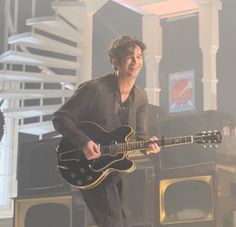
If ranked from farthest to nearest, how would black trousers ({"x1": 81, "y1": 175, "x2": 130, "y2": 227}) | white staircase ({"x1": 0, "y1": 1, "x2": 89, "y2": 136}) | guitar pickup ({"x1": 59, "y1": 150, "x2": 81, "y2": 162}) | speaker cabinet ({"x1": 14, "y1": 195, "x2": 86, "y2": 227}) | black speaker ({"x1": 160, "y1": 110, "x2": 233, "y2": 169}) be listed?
white staircase ({"x1": 0, "y1": 1, "x2": 89, "y2": 136}) < speaker cabinet ({"x1": 14, "y1": 195, "x2": 86, "y2": 227}) < black speaker ({"x1": 160, "y1": 110, "x2": 233, "y2": 169}) < guitar pickup ({"x1": 59, "y1": 150, "x2": 81, "y2": 162}) < black trousers ({"x1": 81, "y1": 175, "x2": 130, "y2": 227})

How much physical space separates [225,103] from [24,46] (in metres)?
1.54

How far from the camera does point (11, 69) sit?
4383 mm

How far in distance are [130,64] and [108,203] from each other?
1.70 ft

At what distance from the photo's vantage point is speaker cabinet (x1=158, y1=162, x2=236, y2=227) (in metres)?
3.04

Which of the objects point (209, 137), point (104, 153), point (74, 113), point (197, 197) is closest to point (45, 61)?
point (197, 197)

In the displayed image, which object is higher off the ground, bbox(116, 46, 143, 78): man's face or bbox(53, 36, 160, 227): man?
bbox(116, 46, 143, 78): man's face

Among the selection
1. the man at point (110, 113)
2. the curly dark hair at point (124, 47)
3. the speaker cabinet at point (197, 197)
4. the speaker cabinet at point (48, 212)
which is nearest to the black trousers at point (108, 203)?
the man at point (110, 113)

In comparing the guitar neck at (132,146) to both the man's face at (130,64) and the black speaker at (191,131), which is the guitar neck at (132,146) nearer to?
the man's face at (130,64)

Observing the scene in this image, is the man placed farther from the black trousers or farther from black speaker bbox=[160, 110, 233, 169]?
black speaker bbox=[160, 110, 233, 169]

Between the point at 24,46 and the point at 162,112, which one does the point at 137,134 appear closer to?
the point at 162,112

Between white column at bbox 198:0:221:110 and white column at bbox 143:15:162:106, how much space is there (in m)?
0.29

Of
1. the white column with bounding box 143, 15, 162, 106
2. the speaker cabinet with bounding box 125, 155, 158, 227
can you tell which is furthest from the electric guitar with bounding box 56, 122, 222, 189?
the white column with bounding box 143, 15, 162, 106

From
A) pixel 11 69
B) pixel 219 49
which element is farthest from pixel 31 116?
pixel 219 49

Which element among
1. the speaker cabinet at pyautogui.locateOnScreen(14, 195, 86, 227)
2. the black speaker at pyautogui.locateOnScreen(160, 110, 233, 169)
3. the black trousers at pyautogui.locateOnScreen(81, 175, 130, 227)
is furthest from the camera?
the speaker cabinet at pyautogui.locateOnScreen(14, 195, 86, 227)
